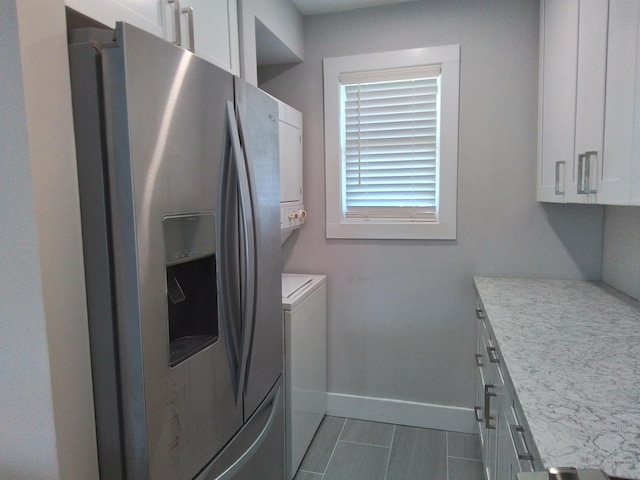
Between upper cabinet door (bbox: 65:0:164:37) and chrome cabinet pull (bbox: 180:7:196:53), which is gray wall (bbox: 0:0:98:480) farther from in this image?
chrome cabinet pull (bbox: 180:7:196:53)

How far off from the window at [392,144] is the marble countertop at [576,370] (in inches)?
28.5

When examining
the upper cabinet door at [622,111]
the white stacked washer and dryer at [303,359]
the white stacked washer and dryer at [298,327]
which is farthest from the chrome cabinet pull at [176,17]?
the upper cabinet door at [622,111]

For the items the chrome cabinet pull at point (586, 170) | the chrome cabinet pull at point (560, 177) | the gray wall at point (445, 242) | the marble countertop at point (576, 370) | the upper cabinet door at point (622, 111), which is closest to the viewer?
the marble countertop at point (576, 370)

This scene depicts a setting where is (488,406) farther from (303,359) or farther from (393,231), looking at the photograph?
(393,231)

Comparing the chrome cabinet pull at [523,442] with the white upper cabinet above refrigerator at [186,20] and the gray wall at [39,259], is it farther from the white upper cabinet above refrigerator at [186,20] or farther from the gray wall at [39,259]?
the white upper cabinet above refrigerator at [186,20]

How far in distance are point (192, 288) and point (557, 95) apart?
68.8 inches

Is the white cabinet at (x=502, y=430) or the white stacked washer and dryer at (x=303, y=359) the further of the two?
the white stacked washer and dryer at (x=303, y=359)

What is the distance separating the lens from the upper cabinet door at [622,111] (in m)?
1.08

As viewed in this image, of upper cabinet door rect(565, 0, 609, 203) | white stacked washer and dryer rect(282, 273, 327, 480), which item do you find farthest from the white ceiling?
white stacked washer and dryer rect(282, 273, 327, 480)

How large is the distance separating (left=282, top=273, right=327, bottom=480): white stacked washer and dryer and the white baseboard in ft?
0.40

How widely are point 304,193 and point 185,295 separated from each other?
155 centimetres

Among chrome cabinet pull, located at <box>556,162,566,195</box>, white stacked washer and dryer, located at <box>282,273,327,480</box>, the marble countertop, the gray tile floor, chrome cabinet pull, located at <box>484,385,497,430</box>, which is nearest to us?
the marble countertop

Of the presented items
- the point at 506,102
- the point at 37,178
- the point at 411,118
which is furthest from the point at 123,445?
the point at 506,102

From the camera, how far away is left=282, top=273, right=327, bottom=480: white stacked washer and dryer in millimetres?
1945
